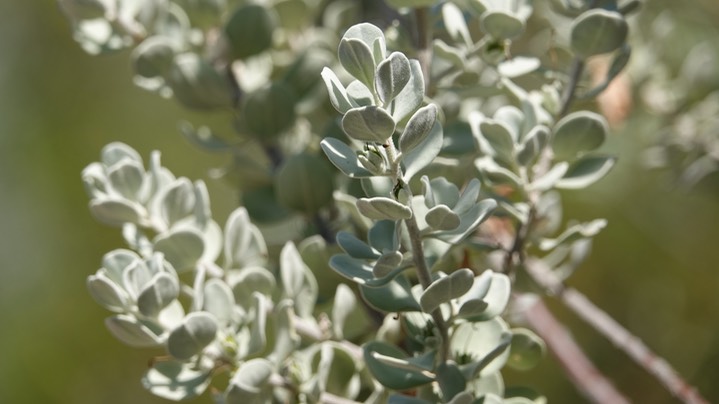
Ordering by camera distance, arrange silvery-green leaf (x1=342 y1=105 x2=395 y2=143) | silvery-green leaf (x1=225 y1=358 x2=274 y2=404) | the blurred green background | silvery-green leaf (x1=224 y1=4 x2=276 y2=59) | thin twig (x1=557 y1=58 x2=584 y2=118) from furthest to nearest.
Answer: the blurred green background < silvery-green leaf (x1=224 y1=4 x2=276 y2=59) < thin twig (x1=557 y1=58 x2=584 y2=118) < silvery-green leaf (x1=225 y1=358 x2=274 y2=404) < silvery-green leaf (x1=342 y1=105 x2=395 y2=143)

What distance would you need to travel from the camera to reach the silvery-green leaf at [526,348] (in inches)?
21.7

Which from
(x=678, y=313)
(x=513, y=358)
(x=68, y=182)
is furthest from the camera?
(x=68, y=182)

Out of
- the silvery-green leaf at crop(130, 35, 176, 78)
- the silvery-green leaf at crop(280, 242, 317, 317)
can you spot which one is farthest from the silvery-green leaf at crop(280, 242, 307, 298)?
the silvery-green leaf at crop(130, 35, 176, 78)

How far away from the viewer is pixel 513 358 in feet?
1.86

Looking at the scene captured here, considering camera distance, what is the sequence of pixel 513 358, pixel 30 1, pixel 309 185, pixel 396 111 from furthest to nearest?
pixel 30 1 < pixel 309 185 < pixel 513 358 < pixel 396 111

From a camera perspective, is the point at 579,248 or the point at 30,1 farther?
the point at 30,1

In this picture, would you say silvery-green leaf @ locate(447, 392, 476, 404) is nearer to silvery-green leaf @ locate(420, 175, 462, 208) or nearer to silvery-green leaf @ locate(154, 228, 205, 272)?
silvery-green leaf @ locate(420, 175, 462, 208)

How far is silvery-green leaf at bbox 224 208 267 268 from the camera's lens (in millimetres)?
585

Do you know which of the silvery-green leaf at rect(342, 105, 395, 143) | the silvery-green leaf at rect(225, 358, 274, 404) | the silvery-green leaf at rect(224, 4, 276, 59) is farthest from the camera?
the silvery-green leaf at rect(224, 4, 276, 59)

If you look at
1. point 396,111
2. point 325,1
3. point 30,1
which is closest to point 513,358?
point 396,111

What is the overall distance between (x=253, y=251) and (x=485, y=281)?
18cm

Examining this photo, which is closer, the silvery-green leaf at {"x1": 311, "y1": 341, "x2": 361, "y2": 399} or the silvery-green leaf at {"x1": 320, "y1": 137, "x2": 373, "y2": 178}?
the silvery-green leaf at {"x1": 320, "y1": 137, "x2": 373, "y2": 178}

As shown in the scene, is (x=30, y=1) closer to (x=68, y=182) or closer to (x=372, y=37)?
(x=68, y=182)

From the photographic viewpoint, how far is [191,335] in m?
0.50
